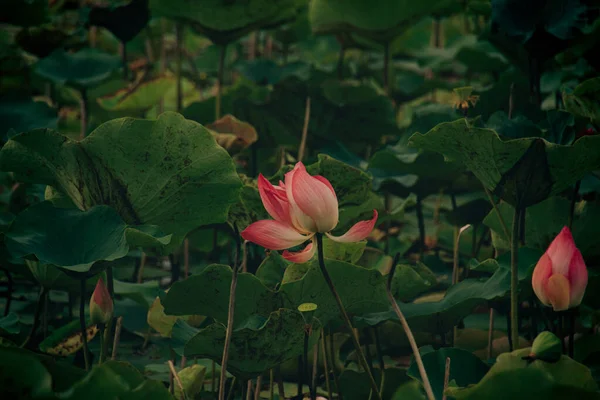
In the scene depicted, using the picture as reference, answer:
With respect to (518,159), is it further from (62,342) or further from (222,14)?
(222,14)

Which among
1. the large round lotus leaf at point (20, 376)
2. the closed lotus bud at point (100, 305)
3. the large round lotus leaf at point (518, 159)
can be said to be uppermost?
the large round lotus leaf at point (518, 159)

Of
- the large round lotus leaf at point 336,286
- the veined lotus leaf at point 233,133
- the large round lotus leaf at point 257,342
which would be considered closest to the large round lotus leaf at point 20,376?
the large round lotus leaf at point 257,342

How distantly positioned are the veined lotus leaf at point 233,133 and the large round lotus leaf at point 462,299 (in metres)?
0.61

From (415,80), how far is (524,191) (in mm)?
1911

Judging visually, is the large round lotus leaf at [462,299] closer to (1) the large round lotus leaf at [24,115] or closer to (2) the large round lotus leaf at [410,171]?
(2) the large round lotus leaf at [410,171]

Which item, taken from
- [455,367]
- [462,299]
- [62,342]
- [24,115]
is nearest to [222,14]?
[24,115]

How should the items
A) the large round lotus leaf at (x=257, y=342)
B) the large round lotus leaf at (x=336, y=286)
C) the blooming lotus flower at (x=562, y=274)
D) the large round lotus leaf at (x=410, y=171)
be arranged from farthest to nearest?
the large round lotus leaf at (x=410, y=171), the large round lotus leaf at (x=336, y=286), the large round lotus leaf at (x=257, y=342), the blooming lotus flower at (x=562, y=274)

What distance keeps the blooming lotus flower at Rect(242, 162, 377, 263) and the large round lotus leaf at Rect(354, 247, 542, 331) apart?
27cm

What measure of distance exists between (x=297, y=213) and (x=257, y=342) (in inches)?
8.5

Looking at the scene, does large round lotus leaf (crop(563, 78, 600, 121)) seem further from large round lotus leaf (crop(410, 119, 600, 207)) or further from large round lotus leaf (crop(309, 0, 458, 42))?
large round lotus leaf (crop(309, 0, 458, 42))

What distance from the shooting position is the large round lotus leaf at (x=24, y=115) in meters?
1.99

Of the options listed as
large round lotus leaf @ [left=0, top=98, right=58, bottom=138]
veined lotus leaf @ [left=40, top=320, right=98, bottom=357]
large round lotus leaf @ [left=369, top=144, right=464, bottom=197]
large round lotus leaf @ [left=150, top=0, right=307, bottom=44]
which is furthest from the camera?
large round lotus leaf @ [left=150, top=0, right=307, bottom=44]

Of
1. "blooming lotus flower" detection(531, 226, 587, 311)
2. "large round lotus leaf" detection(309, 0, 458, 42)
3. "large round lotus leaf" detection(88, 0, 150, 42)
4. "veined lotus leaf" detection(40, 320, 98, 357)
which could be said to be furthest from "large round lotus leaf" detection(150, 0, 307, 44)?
"blooming lotus flower" detection(531, 226, 587, 311)

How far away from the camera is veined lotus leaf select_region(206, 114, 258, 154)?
1754 millimetres
